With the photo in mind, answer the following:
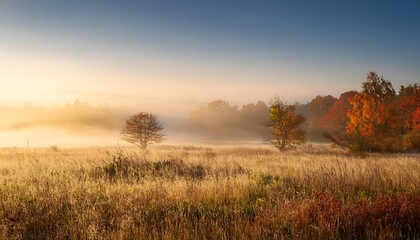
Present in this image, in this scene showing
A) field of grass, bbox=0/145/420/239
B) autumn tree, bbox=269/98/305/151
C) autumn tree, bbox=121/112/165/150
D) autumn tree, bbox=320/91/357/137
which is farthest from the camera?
autumn tree, bbox=320/91/357/137

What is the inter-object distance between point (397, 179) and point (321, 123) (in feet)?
227

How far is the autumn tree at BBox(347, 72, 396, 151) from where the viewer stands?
33.8 meters

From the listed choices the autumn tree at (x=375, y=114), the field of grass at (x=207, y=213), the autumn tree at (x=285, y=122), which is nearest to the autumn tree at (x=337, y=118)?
the autumn tree at (x=375, y=114)

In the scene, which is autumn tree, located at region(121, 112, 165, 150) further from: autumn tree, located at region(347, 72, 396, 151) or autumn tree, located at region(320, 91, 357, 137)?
autumn tree, located at region(320, 91, 357, 137)

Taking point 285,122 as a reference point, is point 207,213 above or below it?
below

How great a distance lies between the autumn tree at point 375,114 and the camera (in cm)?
3378

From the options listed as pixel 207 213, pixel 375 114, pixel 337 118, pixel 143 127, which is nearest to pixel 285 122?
pixel 375 114

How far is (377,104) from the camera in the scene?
35.1 m

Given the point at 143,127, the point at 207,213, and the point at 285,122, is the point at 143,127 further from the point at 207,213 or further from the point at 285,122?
the point at 207,213

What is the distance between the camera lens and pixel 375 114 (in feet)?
113

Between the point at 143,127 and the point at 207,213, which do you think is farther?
the point at 143,127

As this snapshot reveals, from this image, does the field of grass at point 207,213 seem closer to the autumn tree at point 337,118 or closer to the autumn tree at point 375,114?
the autumn tree at point 375,114

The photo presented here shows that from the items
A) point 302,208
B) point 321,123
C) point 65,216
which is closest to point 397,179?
point 302,208

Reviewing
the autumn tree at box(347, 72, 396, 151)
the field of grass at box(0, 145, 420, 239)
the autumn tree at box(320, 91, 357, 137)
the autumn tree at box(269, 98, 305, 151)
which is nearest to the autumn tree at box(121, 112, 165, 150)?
the autumn tree at box(269, 98, 305, 151)
